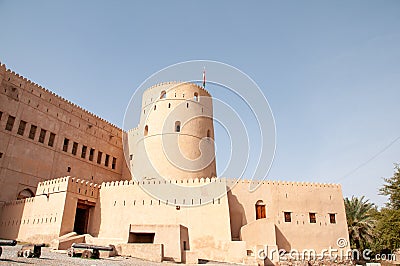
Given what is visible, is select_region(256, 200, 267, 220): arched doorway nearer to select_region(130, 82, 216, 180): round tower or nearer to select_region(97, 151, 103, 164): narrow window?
select_region(130, 82, 216, 180): round tower

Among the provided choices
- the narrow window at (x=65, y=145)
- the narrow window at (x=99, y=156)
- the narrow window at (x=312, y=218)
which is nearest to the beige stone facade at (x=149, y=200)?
the narrow window at (x=312, y=218)

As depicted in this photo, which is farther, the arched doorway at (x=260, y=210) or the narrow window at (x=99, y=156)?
the narrow window at (x=99, y=156)

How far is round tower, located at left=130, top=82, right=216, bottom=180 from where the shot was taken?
82.2ft

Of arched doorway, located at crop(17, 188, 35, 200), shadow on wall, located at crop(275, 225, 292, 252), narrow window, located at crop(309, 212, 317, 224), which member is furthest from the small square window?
narrow window, located at crop(309, 212, 317, 224)

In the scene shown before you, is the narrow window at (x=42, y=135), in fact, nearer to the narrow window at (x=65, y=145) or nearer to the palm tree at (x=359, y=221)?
the narrow window at (x=65, y=145)

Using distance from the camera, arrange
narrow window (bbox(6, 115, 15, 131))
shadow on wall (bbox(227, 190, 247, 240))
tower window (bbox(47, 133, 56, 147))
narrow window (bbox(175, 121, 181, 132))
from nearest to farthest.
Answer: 1. shadow on wall (bbox(227, 190, 247, 240))
2. narrow window (bbox(6, 115, 15, 131))
3. tower window (bbox(47, 133, 56, 147))
4. narrow window (bbox(175, 121, 181, 132))

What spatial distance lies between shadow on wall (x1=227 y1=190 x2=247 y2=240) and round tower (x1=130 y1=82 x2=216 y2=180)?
550 cm

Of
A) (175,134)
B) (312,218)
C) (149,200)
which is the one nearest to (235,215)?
(312,218)

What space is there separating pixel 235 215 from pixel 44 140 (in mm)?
15493

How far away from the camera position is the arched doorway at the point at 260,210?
65.5 feet

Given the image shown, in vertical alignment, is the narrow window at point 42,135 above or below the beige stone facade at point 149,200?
above

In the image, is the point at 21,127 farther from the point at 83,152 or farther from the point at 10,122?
the point at 83,152

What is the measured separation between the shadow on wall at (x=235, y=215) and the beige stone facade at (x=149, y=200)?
0.21ft

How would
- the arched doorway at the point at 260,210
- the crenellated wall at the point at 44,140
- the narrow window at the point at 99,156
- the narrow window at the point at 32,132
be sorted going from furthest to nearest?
the narrow window at the point at 99,156 → the narrow window at the point at 32,132 → the crenellated wall at the point at 44,140 → the arched doorway at the point at 260,210
